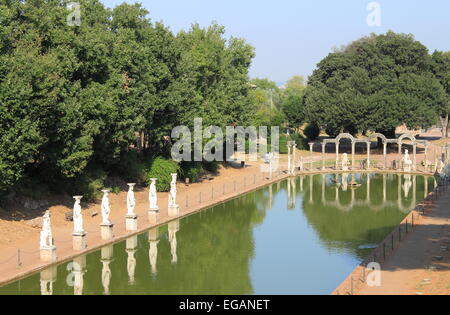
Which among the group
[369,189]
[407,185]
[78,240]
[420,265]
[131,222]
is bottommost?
[420,265]

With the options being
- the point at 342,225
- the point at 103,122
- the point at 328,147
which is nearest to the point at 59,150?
the point at 103,122

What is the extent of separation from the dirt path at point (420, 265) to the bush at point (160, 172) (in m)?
18.4

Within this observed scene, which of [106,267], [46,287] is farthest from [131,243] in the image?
[46,287]

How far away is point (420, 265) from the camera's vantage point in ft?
76.7

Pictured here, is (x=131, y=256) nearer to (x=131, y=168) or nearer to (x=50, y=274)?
(x=50, y=274)

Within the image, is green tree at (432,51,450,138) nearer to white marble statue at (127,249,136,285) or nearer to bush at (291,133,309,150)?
bush at (291,133,309,150)

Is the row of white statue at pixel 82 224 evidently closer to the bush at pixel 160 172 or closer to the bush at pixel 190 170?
the bush at pixel 160 172

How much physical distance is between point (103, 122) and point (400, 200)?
2167cm

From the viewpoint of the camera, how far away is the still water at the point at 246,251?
72.2 feet

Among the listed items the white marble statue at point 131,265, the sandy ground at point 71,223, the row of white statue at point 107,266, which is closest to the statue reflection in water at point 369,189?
the sandy ground at point 71,223

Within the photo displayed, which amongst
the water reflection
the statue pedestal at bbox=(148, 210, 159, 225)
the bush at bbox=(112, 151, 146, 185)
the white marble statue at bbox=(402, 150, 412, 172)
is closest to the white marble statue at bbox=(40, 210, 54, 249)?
the water reflection

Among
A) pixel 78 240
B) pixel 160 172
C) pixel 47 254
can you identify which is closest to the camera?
pixel 47 254

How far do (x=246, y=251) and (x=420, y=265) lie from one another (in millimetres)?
7985
